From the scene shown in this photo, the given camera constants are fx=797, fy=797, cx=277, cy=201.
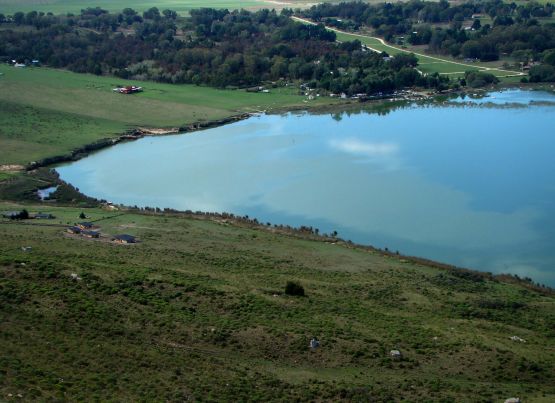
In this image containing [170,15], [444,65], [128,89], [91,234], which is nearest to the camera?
[91,234]

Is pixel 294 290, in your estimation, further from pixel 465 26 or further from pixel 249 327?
pixel 465 26

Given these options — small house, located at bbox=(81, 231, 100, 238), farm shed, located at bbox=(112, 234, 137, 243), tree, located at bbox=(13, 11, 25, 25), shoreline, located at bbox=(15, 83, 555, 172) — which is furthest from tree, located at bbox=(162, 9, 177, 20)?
farm shed, located at bbox=(112, 234, 137, 243)

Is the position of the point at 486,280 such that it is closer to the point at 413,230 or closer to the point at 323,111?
the point at 413,230

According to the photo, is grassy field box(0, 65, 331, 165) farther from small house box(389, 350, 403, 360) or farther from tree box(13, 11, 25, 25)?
small house box(389, 350, 403, 360)

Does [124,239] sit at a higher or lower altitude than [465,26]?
lower

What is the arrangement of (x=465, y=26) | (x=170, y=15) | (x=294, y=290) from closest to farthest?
(x=294, y=290) → (x=465, y=26) → (x=170, y=15)

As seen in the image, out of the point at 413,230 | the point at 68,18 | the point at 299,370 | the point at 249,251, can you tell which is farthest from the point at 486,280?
the point at 68,18

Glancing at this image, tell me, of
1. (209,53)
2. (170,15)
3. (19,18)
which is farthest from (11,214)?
(170,15)
